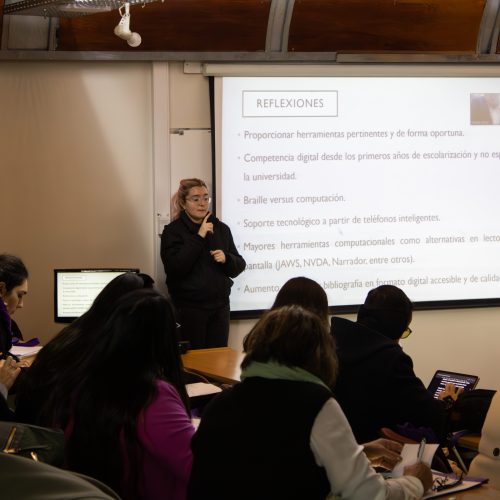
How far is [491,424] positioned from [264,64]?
3566mm

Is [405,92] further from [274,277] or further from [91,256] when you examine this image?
[91,256]

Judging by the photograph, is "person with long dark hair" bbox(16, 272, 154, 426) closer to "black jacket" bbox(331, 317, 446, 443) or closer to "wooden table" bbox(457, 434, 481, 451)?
"black jacket" bbox(331, 317, 446, 443)

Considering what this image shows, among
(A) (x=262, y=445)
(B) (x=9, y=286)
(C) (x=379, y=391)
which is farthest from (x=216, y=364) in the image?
(A) (x=262, y=445)

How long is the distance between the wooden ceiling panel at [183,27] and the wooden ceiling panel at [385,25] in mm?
283

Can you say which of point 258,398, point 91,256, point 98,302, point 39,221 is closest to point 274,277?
point 91,256

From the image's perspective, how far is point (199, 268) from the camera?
207 inches

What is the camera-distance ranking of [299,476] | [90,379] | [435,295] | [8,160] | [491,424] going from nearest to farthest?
[299,476] → [90,379] → [491,424] → [8,160] → [435,295]

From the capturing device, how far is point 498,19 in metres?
5.78

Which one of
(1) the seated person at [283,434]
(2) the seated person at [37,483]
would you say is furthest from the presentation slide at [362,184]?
(2) the seated person at [37,483]

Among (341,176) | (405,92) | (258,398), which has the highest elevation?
(405,92)

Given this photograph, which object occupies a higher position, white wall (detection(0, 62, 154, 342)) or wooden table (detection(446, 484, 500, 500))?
white wall (detection(0, 62, 154, 342))

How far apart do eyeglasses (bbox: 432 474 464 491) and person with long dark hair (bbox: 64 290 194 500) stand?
71cm

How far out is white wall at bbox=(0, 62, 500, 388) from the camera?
18.0 ft

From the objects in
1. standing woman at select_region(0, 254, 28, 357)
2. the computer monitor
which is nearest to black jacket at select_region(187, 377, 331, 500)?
standing woman at select_region(0, 254, 28, 357)
